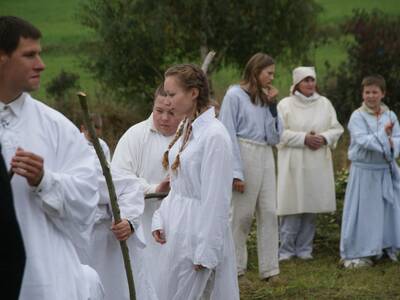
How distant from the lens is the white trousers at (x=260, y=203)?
10930 millimetres

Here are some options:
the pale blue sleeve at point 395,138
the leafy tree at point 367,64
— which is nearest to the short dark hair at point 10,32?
the pale blue sleeve at point 395,138

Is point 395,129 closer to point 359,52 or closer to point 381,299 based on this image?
point 381,299

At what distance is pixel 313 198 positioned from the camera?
41.2 ft

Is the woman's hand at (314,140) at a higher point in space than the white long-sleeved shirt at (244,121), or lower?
lower

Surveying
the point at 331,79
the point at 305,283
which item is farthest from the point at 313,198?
the point at 331,79

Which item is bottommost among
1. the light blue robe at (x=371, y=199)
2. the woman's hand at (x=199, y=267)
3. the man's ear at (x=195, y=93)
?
the light blue robe at (x=371, y=199)

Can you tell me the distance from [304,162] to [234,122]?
5.97 ft

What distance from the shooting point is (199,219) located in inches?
277

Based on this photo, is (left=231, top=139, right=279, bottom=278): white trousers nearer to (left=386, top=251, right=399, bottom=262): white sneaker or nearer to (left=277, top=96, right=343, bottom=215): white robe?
(left=277, top=96, right=343, bottom=215): white robe

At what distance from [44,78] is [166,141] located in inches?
790

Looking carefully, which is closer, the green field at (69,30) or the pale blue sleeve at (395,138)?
the pale blue sleeve at (395,138)

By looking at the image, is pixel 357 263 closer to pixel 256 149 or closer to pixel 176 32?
pixel 256 149

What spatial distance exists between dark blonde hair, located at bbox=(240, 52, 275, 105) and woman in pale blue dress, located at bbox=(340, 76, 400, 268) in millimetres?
1446

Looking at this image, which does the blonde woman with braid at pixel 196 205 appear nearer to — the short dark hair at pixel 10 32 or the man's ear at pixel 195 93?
the man's ear at pixel 195 93
